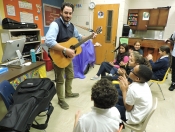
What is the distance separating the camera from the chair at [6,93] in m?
1.21

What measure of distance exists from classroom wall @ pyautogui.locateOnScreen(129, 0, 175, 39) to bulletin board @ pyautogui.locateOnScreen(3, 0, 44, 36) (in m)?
3.07

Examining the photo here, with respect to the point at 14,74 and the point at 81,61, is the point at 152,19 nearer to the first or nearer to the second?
the point at 81,61

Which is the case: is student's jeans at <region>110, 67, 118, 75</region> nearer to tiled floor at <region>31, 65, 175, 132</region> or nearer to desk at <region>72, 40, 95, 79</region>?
tiled floor at <region>31, 65, 175, 132</region>

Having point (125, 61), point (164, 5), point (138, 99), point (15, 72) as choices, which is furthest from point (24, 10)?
point (164, 5)

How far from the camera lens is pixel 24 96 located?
126 cm

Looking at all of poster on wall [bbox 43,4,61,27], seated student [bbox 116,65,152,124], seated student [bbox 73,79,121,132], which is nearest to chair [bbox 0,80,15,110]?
seated student [bbox 73,79,121,132]

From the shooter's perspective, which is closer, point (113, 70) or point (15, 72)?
point (15, 72)

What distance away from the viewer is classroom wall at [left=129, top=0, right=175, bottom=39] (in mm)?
4031

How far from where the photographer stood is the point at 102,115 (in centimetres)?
79

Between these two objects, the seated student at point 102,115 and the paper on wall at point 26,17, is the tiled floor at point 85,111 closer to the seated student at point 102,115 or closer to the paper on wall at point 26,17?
the seated student at point 102,115

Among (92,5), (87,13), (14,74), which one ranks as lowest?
(14,74)

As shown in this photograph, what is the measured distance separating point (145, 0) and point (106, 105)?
4591mm

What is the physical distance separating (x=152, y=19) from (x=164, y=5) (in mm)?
589

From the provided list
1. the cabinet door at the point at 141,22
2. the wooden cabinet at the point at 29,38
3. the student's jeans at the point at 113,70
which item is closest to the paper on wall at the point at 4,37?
the wooden cabinet at the point at 29,38
